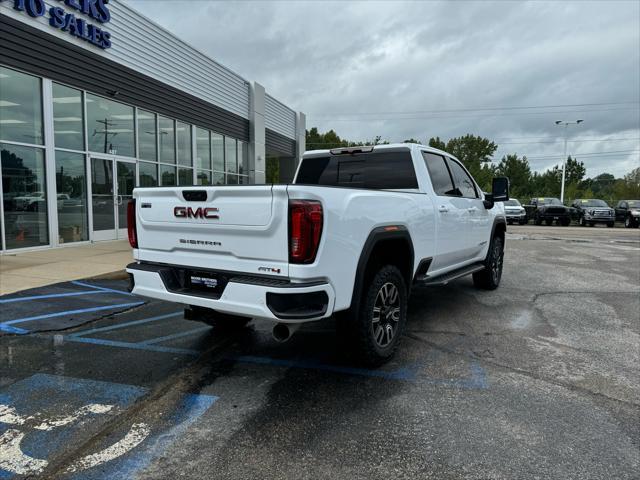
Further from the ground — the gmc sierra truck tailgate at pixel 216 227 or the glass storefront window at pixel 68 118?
the glass storefront window at pixel 68 118

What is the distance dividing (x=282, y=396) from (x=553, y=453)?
1.82 metres

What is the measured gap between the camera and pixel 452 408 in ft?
10.9

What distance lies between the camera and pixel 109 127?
1266cm

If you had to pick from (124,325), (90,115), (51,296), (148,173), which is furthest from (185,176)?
(124,325)

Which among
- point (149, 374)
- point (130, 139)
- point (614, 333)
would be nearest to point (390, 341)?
point (149, 374)

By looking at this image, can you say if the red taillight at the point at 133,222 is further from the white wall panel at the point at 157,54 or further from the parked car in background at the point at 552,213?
the parked car in background at the point at 552,213

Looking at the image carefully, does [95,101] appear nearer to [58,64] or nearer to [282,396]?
[58,64]

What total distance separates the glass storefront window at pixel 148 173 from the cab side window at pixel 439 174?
10.7 m

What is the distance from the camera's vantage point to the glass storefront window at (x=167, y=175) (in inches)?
593

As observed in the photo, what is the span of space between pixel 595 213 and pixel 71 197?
2773 cm

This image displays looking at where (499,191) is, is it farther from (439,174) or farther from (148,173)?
(148,173)

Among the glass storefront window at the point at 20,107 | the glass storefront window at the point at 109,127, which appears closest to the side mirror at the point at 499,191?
the glass storefront window at the point at 20,107

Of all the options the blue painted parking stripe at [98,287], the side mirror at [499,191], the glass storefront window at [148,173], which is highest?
the glass storefront window at [148,173]

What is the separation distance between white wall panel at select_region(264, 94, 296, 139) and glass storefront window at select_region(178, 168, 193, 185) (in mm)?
7287
